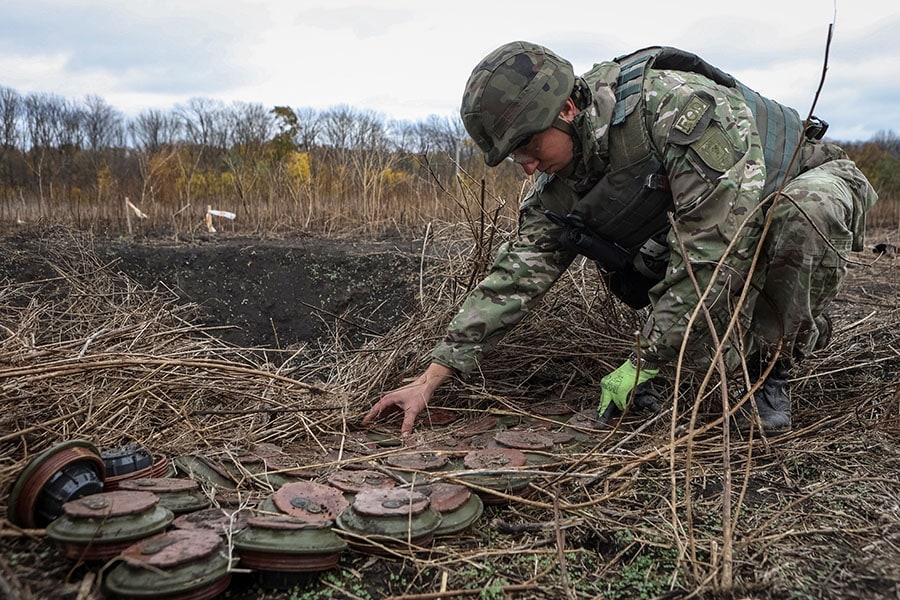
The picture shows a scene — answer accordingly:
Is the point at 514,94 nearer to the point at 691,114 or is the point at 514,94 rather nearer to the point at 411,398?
the point at 691,114

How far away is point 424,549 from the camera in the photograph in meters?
1.55

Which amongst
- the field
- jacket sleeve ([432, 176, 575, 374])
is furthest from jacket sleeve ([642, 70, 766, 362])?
jacket sleeve ([432, 176, 575, 374])

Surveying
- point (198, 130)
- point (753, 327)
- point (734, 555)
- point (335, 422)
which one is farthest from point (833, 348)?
point (198, 130)

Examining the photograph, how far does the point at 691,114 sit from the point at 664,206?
1.23 feet

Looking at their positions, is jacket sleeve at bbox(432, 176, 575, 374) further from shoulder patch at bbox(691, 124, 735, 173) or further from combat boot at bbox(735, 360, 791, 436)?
combat boot at bbox(735, 360, 791, 436)

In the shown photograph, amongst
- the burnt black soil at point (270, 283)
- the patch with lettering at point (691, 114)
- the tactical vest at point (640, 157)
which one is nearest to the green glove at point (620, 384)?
the tactical vest at point (640, 157)

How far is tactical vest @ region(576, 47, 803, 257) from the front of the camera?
2420mm

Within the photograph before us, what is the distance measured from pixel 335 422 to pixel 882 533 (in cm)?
172

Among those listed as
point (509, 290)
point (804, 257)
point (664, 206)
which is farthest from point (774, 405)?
point (509, 290)

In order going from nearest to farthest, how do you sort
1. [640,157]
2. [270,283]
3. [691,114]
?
[691,114] < [640,157] < [270,283]

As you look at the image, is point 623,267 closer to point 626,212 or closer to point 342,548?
point 626,212

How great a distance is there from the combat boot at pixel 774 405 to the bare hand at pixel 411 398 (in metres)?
1.16

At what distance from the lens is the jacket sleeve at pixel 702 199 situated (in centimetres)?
223

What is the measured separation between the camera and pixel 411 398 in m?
2.47
